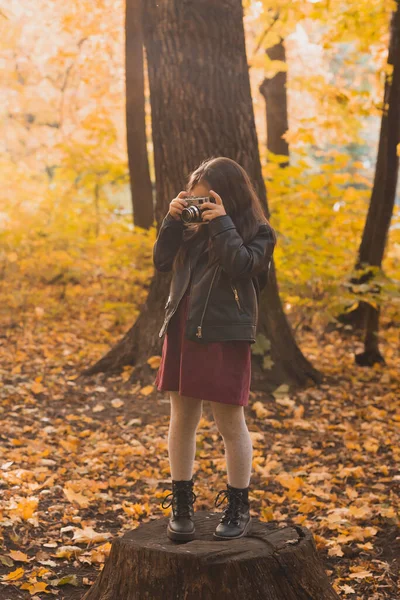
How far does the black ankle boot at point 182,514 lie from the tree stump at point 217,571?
112 mm

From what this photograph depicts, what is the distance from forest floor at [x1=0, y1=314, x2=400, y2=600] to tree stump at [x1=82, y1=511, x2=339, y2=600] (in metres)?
0.64

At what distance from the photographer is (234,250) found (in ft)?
9.76

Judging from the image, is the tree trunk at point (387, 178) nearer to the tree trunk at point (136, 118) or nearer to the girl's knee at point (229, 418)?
the tree trunk at point (136, 118)

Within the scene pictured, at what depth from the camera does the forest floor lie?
374 cm

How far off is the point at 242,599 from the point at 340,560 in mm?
1333

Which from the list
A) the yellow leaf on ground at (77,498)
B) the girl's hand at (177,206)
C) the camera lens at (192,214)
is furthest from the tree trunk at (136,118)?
the camera lens at (192,214)

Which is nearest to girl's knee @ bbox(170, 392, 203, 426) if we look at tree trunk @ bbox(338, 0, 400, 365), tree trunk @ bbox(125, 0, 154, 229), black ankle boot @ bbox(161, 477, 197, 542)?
black ankle boot @ bbox(161, 477, 197, 542)

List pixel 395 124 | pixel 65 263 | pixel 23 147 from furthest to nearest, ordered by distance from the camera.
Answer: pixel 23 147 < pixel 65 263 < pixel 395 124

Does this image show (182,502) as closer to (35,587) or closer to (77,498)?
(35,587)

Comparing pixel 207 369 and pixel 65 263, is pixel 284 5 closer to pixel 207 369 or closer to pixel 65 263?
pixel 65 263

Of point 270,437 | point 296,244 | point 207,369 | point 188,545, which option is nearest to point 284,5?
point 296,244

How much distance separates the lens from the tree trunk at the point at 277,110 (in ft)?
40.8

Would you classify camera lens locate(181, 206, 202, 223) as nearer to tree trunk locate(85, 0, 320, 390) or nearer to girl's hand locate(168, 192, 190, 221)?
girl's hand locate(168, 192, 190, 221)

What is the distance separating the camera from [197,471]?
5.12 meters
